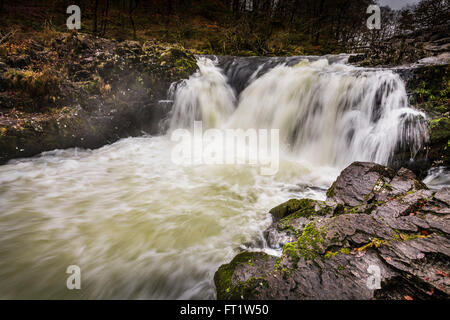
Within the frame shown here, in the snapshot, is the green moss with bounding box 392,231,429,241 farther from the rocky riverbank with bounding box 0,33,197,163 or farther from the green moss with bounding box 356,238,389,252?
the rocky riverbank with bounding box 0,33,197,163

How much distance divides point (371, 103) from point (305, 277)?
5269 mm

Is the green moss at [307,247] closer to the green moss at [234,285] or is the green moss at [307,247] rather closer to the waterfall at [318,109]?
the green moss at [234,285]

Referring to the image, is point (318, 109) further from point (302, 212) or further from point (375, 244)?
point (375, 244)

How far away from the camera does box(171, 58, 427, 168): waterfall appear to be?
4789 millimetres

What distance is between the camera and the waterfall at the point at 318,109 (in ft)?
15.7

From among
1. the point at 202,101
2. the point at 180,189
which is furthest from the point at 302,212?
the point at 202,101

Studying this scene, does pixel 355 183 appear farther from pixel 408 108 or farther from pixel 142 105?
pixel 142 105

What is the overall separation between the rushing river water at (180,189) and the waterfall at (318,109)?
0.10 feet

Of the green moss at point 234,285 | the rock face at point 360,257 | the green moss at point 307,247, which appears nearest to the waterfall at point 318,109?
the rock face at point 360,257

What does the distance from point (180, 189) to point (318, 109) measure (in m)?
4.69

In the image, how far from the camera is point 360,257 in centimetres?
190

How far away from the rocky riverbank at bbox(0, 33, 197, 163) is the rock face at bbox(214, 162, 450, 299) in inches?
226
